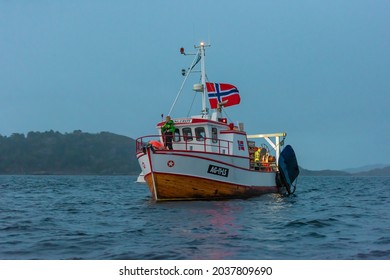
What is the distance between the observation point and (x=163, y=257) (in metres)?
9.53

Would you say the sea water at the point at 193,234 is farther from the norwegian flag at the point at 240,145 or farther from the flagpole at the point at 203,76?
the flagpole at the point at 203,76

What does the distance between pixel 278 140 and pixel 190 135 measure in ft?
35.2

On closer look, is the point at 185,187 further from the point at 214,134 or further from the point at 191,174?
the point at 214,134

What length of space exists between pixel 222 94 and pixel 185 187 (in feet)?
24.1

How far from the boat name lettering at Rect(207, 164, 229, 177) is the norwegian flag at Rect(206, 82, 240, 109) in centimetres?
499

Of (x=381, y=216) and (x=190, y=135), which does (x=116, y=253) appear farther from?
(x=190, y=135)

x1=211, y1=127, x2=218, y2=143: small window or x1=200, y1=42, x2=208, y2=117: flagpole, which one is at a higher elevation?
x1=200, y1=42, x2=208, y2=117: flagpole

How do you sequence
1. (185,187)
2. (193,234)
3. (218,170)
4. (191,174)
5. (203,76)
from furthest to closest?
(203,76) → (218,170) → (185,187) → (191,174) → (193,234)

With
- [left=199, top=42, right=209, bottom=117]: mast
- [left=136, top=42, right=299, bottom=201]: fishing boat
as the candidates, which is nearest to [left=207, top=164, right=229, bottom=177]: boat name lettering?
[left=136, top=42, right=299, bottom=201]: fishing boat

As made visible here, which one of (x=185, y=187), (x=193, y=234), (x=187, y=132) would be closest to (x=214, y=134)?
(x=187, y=132)

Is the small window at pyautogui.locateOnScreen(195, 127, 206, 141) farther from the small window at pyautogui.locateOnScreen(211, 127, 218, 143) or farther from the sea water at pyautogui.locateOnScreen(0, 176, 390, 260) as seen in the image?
the sea water at pyautogui.locateOnScreen(0, 176, 390, 260)

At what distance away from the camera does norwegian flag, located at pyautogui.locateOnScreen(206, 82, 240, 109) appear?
25984 millimetres

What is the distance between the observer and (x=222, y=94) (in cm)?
2622

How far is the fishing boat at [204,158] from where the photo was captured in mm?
20797
